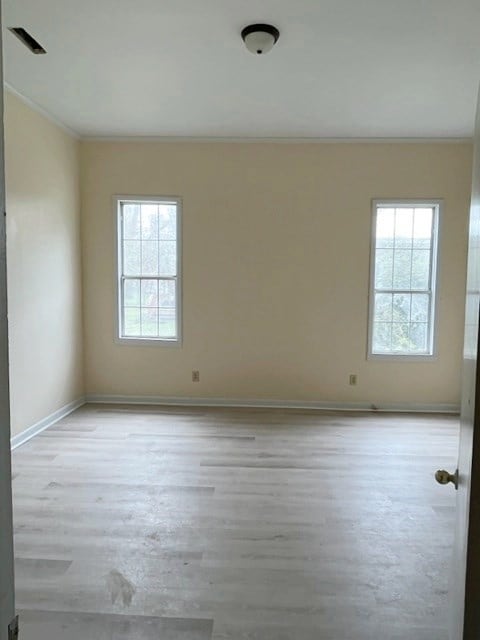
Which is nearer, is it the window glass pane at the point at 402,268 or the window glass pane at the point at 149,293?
the window glass pane at the point at 402,268

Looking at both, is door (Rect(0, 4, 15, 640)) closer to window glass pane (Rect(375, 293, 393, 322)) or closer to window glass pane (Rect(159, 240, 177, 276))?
window glass pane (Rect(159, 240, 177, 276))

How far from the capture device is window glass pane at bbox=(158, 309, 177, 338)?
4945 millimetres

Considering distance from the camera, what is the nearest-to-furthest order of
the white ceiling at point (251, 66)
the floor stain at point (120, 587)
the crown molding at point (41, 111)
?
the floor stain at point (120, 587), the white ceiling at point (251, 66), the crown molding at point (41, 111)

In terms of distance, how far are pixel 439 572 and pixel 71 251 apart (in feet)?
14.1

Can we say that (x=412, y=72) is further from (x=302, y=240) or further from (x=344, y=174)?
(x=302, y=240)

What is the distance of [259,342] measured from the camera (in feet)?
15.9

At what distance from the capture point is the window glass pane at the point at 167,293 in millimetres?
4918

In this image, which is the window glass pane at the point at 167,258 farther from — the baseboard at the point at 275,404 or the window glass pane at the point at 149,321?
the baseboard at the point at 275,404

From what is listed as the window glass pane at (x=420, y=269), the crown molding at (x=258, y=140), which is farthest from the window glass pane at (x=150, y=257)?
the window glass pane at (x=420, y=269)

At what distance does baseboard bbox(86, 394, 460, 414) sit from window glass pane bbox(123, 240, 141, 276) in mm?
1499

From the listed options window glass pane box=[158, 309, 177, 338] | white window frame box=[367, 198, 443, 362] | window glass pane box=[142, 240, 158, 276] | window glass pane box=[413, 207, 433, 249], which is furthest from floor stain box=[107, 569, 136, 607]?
window glass pane box=[413, 207, 433, 249]

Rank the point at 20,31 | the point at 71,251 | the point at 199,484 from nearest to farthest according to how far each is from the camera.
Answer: the point at 20,31 → the point at 199,484 → the point at 71,251

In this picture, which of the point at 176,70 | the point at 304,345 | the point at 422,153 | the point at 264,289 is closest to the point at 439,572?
the point at 304,345

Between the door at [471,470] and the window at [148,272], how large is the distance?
13.3 feet
